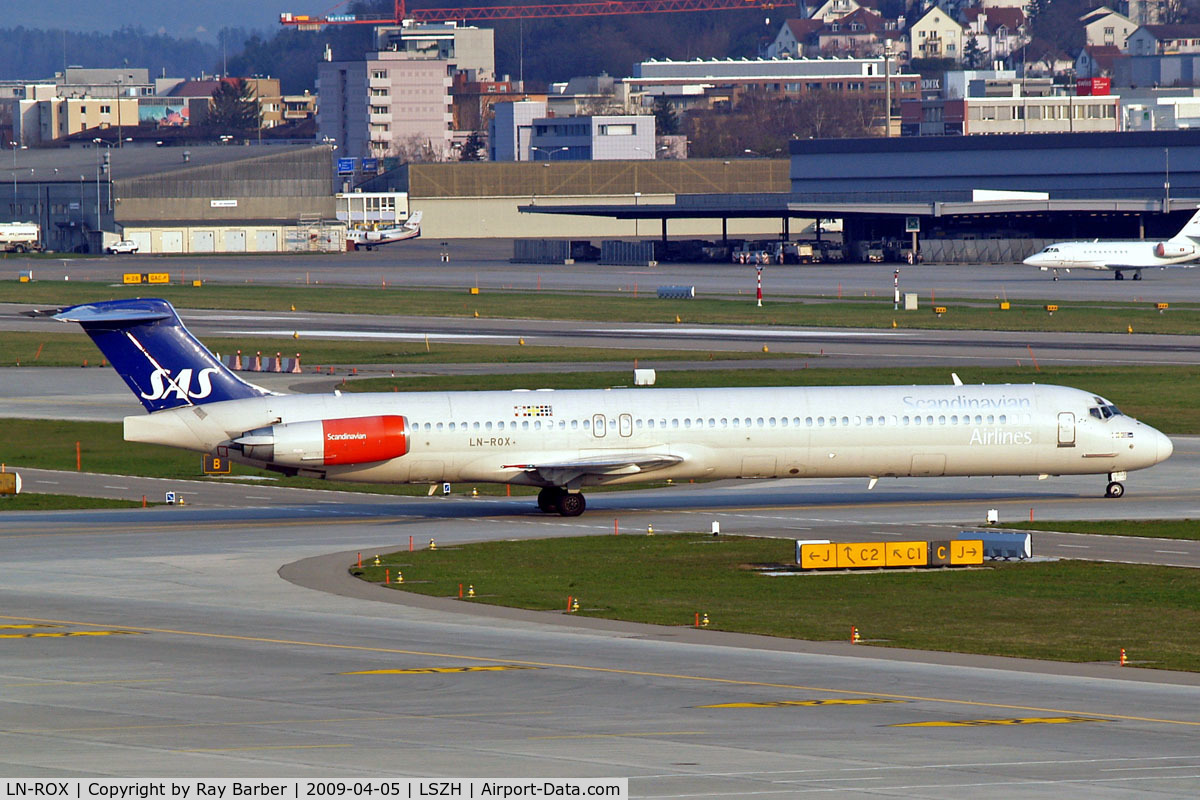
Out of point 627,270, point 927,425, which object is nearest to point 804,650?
point 927,425

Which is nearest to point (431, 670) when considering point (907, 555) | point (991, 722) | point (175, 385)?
point (991, 722)

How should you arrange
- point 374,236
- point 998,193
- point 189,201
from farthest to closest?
point 374,236 → point 189,201 → point 998,193

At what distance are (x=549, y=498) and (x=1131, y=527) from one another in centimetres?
1604

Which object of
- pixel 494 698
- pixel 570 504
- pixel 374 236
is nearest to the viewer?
pixel 494 698

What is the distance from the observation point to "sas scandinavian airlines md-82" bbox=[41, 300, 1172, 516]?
147 ft

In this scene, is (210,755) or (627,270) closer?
(210,755)

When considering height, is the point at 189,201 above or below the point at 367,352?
above

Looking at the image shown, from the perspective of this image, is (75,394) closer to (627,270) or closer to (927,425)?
(927,425)

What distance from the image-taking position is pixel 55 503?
5097 centimetres

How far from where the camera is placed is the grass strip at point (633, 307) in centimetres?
10000

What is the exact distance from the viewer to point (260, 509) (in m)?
50.2

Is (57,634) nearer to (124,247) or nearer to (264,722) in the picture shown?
(264,722)

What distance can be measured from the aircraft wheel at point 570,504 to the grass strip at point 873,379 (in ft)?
68.0

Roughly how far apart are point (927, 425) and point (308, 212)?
6056 inches
